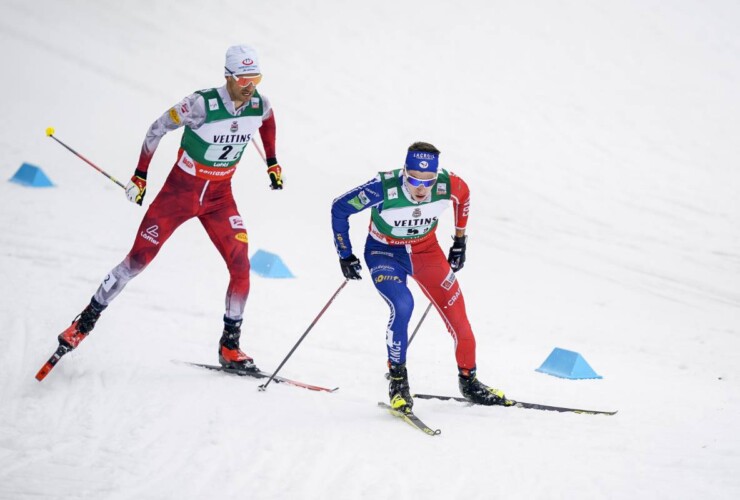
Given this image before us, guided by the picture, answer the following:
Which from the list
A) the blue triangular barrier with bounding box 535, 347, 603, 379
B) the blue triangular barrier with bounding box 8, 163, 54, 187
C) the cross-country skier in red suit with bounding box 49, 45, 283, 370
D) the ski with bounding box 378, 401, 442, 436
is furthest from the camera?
the blue triangular barrier with bounding box 8, 163, 54, 187

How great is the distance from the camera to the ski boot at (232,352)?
6203 millimetres

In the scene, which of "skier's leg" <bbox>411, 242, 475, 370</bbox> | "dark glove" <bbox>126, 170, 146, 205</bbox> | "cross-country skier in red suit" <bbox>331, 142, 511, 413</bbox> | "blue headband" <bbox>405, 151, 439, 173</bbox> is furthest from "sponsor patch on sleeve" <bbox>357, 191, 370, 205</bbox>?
"dark glove" <bbox>126, 170, 146, 205</bbox>

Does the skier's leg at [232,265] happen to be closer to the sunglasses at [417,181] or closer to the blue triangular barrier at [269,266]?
the sunglasses at [417,181]

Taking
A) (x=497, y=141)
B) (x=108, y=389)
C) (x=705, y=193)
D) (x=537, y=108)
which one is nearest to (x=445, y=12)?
(x=537, y=108)

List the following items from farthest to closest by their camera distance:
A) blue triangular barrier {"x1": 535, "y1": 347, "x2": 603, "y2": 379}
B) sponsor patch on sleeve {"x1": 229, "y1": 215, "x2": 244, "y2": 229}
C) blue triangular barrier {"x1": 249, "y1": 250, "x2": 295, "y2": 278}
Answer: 1. blue triangular barrier {"x1": 249, "y1": 250, "x2": 295, "y2": 278}
2. blue triangular barrier {"x1": 535, "y1": 347, "x2": 603, "y2": 379}
3. sponsor patch on sleeve {"x1": 229, "y1": 215, "x2": 244, "y2": 229}

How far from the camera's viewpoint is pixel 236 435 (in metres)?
5.03

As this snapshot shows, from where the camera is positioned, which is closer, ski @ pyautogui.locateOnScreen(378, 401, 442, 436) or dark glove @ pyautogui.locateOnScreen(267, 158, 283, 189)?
ski @ pyautogui.locateOnScreen(378, 401, 442, 436)

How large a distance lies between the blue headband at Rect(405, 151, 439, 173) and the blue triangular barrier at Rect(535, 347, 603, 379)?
2.52m

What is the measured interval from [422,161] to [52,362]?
9.61ft

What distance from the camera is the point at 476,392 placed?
5727 millimetres

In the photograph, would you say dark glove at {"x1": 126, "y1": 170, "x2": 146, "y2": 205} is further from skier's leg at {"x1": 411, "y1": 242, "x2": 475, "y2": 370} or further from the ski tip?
skier's leg at {"x1": 411, "y1": 242, "x2": 475, "y2": 370}

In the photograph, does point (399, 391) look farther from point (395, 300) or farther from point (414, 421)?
point (395, 300)

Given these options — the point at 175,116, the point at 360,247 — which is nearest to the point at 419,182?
the point at 175,116

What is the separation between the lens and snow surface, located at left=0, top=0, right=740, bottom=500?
15.7ft
